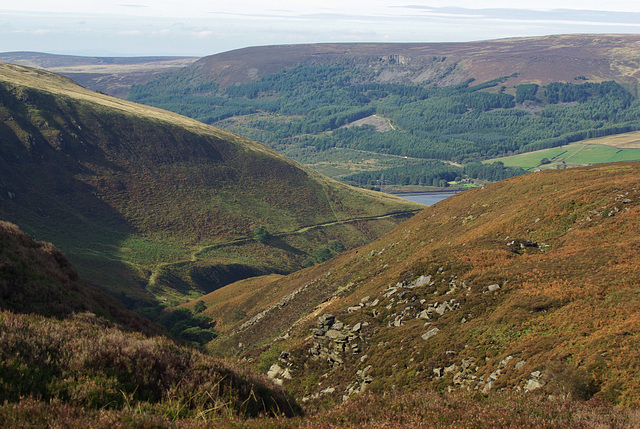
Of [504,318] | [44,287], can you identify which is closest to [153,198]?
[44,287]

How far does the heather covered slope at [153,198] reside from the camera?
94.4m

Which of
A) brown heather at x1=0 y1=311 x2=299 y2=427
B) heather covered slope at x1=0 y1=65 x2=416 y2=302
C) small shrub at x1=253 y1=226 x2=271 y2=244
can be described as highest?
brown heather at x1=0 y1=311 x2=299 y2=427

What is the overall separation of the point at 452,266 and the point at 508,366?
1059 cm

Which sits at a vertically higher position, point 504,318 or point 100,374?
point 100,374

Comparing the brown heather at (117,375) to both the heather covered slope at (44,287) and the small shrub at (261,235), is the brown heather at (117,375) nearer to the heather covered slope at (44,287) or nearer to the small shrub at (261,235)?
the heather covered slope at (44,287)

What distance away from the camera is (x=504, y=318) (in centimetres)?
1967

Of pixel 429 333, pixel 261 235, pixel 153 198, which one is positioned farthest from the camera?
pixel 153 198

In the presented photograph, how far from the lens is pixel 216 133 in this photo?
16912cm

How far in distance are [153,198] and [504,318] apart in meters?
116

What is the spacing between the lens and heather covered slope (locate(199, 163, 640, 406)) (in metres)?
15.1

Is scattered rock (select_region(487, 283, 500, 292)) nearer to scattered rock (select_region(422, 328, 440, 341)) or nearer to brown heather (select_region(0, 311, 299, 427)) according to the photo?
scattered rock (select_region(422, 328, 440, 341))

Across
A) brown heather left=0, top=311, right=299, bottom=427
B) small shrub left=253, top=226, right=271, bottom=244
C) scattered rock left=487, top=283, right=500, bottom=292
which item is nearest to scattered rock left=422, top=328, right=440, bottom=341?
scattered rock left=487, top=283, right=500, bottom=292

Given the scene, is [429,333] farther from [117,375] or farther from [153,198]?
[153,198]

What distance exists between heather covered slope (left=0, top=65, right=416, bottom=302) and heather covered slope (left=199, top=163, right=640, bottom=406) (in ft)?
→ 176
